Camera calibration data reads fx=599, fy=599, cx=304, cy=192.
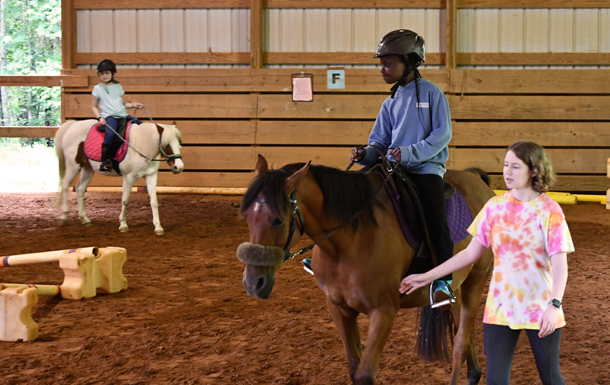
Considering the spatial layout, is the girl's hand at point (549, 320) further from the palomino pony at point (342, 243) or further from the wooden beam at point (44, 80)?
the wooden beam at point (44, 80)

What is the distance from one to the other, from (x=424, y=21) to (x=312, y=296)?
28.1 ft

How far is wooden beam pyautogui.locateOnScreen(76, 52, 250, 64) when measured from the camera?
1257 centimetres

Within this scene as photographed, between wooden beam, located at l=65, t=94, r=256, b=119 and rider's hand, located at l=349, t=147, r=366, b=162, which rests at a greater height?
wooden beam, located at l=65, t=94, r=256, b=119

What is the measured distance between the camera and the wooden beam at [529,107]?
12016 millimetres

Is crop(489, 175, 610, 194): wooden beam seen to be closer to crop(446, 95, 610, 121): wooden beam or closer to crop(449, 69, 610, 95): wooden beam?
crop(446, 95, 610, 121): wooden beam

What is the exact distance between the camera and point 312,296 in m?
5.28

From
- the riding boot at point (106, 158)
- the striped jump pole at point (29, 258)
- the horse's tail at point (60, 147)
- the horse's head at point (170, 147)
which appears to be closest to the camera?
the striped jump pole at point (29, 258)

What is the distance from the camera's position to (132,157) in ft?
28.2

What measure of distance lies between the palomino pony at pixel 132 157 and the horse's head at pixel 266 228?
19.5ft

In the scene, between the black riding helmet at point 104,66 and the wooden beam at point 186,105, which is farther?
the wooden beam at point 186,105

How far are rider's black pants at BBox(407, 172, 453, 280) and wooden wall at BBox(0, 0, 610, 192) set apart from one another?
9.13 m

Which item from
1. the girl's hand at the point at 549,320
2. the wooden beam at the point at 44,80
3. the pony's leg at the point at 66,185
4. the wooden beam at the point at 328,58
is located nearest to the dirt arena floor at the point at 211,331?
the pony's leg at the point at 66,185

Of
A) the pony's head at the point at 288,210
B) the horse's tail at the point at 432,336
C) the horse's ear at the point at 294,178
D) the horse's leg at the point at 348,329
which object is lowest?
the horse's tail at the point at 432,336

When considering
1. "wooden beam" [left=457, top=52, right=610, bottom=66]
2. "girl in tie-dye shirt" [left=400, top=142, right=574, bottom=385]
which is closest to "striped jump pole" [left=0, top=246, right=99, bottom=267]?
"girl in tie-dye shirt" [left=400, top=142, right=574, bottom=385]
